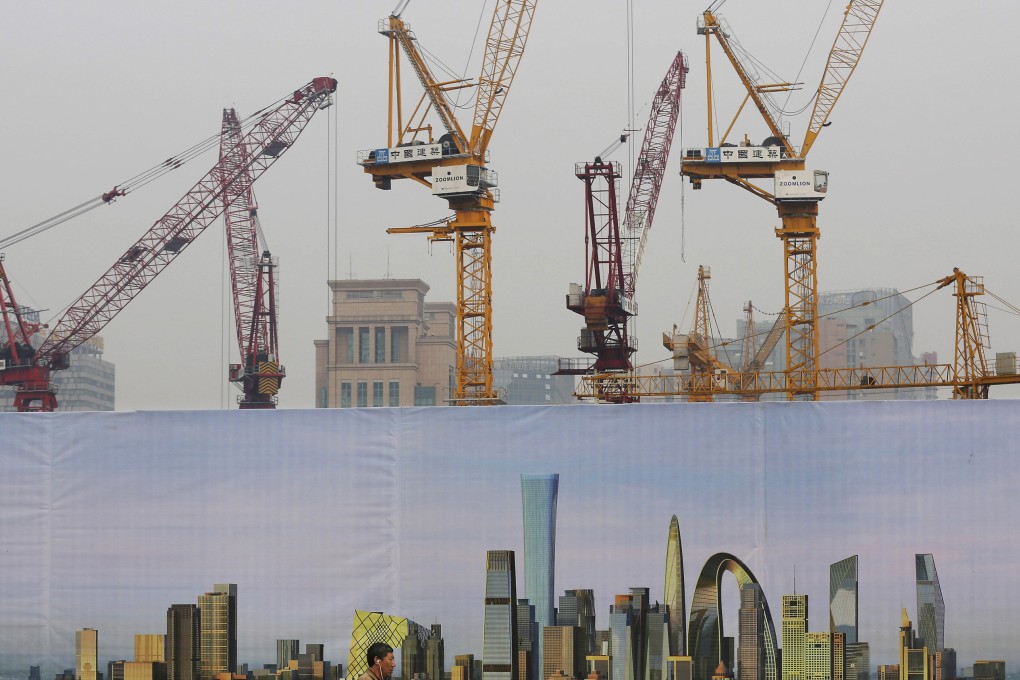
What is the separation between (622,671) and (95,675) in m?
6.82

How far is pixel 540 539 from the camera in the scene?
1716cm

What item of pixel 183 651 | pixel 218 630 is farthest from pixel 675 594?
pixel 183 651

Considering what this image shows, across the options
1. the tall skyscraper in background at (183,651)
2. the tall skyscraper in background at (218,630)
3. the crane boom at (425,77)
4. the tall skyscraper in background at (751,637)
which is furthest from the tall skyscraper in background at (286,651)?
the crane boom at (425,77)

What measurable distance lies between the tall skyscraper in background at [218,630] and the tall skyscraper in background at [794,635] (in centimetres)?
698

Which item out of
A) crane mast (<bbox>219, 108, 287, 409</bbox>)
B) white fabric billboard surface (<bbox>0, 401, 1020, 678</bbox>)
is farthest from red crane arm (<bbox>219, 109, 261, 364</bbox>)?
white fabric billboard surface (<bbox>0, 401, 1020, 678</bbox>)

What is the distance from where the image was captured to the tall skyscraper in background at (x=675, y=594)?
16797mm

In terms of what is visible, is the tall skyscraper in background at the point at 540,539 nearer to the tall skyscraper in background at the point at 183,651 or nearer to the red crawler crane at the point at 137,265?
the tall skyscraper in background at the point at 183,651

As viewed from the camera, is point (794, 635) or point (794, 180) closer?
point (794, 635)

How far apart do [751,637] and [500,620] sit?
10.2ft

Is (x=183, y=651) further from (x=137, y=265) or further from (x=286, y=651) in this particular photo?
(x=137, y=265)

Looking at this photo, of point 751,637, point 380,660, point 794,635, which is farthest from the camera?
point 751,637

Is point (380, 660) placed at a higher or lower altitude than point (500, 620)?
higher

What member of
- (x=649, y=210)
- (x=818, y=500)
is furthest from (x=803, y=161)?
(x=818, y=500)

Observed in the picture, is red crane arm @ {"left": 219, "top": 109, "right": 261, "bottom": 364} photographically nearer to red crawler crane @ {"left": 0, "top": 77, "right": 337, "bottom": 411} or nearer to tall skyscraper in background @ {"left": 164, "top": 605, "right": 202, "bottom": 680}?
red crawler crane @ {"left": 0, "top": 77, "right": 337, "bottom": 411}
